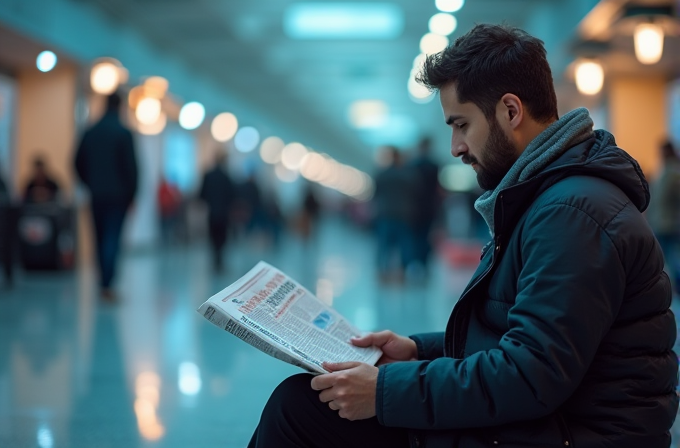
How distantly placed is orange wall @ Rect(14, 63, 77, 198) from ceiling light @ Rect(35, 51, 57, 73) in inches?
9.8

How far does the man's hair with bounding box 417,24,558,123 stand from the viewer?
1574mm

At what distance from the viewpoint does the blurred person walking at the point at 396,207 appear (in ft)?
33.1

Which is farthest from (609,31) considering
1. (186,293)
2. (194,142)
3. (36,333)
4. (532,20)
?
(194,142)

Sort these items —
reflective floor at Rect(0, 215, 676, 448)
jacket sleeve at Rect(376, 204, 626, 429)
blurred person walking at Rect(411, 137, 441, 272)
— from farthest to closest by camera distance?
blurred person walking at Rect(411, 137, 441, 272)
reflective floor at Rect(0, 215, 676, 448)
jacket sleeve at Rect(376, 204, 626, 429)

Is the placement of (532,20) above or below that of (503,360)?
above

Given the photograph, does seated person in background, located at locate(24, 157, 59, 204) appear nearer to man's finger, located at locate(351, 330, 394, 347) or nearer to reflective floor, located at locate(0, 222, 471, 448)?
reflective floor, located at locate(0, 222, 471, 448)


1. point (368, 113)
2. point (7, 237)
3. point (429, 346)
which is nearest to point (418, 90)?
point (7, 237)

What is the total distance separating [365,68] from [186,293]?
12022 mm

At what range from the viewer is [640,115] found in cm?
1438

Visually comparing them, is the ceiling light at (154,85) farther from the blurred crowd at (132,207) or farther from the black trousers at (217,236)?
the black trousers at (217,236)

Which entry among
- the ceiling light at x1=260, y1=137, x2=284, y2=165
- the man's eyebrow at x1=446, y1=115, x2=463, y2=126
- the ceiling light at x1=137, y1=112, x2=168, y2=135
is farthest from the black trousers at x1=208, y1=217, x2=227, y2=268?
the ceiling light at x1=260, y1=137, x2=284, y2=165

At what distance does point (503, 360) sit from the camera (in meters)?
1.44

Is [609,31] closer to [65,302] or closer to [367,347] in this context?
[65,302]

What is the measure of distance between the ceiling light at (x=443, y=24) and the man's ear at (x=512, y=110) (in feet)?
38.1
